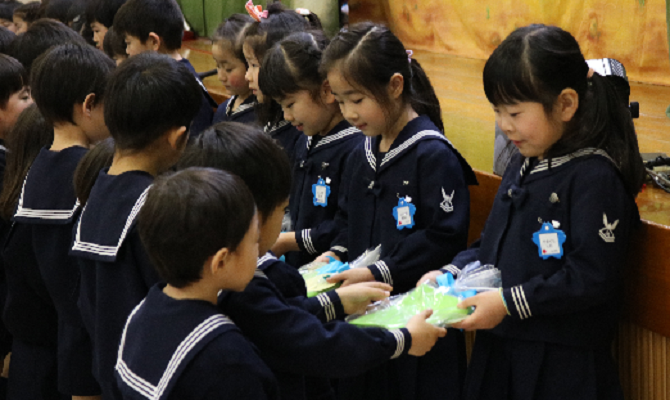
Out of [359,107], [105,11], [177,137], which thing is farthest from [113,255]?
[105,11]

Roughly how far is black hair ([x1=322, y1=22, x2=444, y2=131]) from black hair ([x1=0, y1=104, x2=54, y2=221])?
100 centimetres

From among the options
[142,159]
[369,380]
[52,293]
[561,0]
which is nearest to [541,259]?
[369,380]

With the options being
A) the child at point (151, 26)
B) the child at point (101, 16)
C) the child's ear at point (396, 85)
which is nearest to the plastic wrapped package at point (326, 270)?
the child's ear at point (396, 85)

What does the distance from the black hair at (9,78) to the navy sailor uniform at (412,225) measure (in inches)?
59.7

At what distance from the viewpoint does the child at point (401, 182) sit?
2057mm

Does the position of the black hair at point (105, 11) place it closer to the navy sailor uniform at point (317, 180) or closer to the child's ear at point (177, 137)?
the navy sailor uniform at point (317, 180)

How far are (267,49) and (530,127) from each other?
1.36m

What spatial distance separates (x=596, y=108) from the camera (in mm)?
1723

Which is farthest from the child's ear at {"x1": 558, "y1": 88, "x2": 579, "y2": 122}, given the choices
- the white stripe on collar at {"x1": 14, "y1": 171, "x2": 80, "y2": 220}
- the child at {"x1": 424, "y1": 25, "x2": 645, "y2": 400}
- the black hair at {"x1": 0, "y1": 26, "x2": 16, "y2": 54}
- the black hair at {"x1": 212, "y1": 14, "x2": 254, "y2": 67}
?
the black hair at {"x1": 0, "y1": 26, "x2": 16, "y2": 54}

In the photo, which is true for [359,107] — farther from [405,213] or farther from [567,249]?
[567,249]

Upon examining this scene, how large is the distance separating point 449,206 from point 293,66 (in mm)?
739

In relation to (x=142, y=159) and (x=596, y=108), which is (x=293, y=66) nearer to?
(x=142, y=159)

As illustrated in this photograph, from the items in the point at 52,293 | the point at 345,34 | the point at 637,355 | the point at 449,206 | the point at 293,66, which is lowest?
the point at 52,293

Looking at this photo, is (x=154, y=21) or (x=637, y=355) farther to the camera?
(x=154, y=21)
